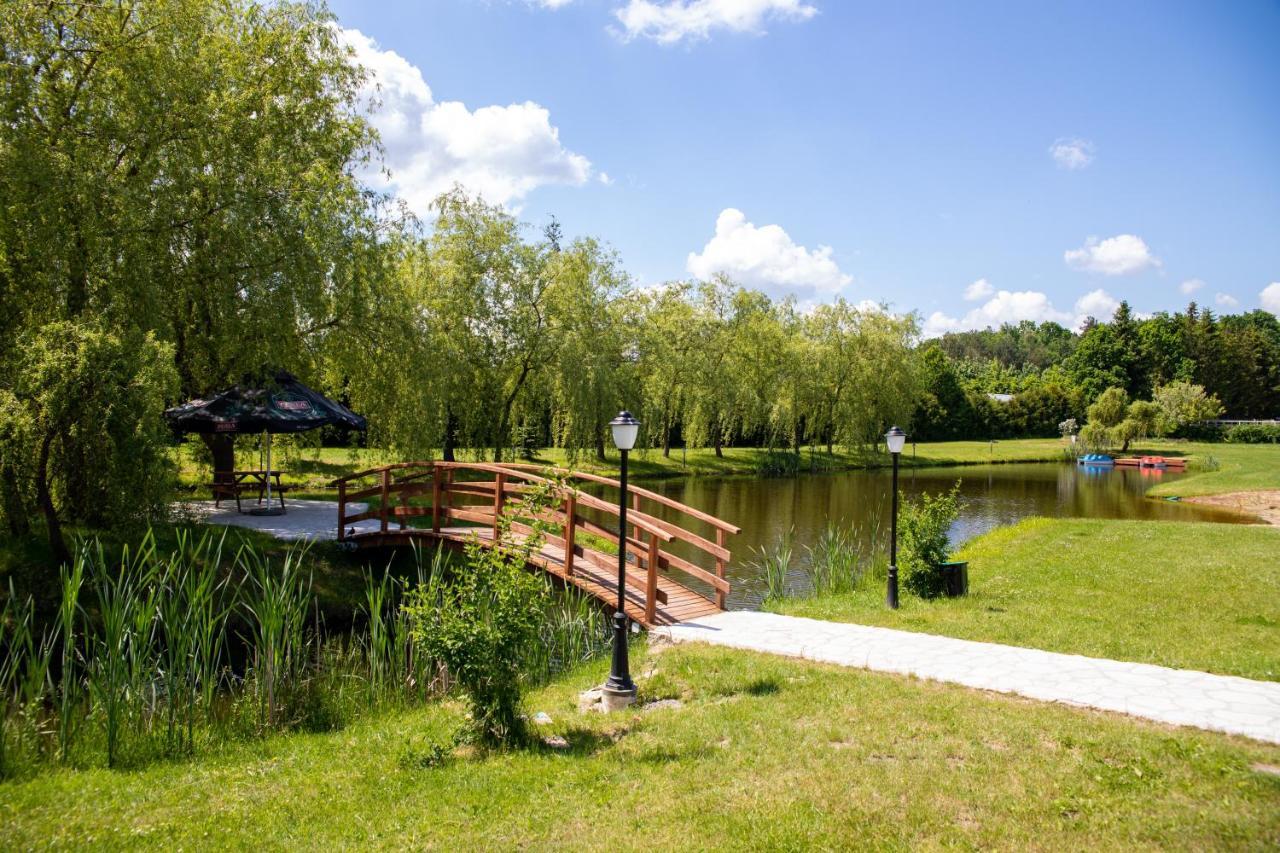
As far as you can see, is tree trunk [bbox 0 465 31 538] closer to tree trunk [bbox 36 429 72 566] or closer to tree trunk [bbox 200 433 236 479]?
tree trunk [bbox 36 429 72 566]

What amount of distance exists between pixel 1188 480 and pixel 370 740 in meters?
37.8

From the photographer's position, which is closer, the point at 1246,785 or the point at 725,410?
the point at 1246,785

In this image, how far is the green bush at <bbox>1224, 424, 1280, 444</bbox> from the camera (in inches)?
2303

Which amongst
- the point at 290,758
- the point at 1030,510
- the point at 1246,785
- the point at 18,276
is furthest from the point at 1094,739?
the point at 1030,510

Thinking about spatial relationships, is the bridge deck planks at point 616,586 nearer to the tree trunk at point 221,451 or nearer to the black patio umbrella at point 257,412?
the black patio umbrella at point 257,412

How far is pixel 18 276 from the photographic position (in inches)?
409

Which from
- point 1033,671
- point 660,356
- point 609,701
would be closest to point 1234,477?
point 660,356

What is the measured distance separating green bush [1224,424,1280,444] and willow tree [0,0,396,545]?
6603 cm

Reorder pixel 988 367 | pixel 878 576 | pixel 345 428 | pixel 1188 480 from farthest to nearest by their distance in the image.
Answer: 1. pixel 988 367
2. pixel 1188 480
3. pixel 345 428
4. pixel 878 576

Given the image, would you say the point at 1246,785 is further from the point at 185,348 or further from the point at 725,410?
the point at 725,410

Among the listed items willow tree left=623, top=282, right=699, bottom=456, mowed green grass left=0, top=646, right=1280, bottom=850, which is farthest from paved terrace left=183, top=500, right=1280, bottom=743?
willow tree left=623, top=282, right=699, bottom=456

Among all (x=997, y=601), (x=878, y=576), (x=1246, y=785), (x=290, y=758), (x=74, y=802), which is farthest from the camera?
(x=878, y=576)

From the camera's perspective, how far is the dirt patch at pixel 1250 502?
22.9m

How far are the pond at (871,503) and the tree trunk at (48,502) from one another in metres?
8.74
